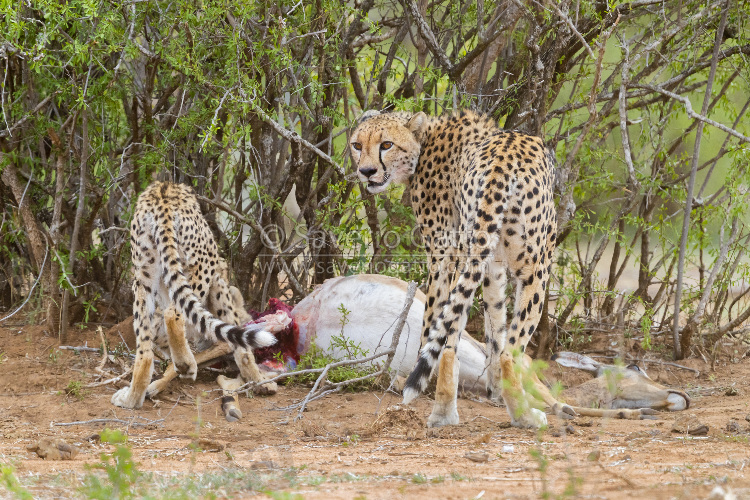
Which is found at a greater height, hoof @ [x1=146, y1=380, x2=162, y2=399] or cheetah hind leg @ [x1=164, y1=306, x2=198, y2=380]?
cheetah hind leg @ [x1=164, y1=306, x2=198, y2=380]

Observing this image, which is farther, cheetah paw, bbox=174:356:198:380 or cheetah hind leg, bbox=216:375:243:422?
cheetah paw, bbox=174:356:198:380

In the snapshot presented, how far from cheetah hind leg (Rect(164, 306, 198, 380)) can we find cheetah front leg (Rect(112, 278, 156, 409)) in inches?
5.1

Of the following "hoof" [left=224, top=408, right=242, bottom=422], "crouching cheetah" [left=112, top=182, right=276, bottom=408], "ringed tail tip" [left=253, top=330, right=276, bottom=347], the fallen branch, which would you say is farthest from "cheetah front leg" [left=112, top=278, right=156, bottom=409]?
"ringed tail tip" [left=253, top=330, right=276, bottom=347]

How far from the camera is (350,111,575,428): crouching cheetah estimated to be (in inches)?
161

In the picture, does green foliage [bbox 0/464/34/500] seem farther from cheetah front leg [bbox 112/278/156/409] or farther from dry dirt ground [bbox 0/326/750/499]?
cheetah front leg [bbox 112/278/156/409]

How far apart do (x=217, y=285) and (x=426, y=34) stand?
2477 millimetres

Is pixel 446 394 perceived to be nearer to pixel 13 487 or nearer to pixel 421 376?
pixel 421 376

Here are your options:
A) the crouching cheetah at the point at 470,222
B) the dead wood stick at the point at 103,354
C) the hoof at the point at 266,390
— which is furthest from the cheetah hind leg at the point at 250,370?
the crouching cheetah at the point at 470,222

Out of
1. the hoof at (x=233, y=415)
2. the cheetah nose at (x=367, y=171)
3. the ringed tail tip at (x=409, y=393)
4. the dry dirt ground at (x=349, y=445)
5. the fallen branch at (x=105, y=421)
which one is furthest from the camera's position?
the cheetah nose at (x=367, y=171)

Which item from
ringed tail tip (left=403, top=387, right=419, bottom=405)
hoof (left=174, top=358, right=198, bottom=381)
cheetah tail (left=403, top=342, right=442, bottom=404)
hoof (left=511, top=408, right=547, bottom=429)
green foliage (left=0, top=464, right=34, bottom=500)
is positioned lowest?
hoof (left=174, top=358, right=198, bottom=381)

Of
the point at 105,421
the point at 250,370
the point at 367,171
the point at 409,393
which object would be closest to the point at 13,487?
the point at 409,393

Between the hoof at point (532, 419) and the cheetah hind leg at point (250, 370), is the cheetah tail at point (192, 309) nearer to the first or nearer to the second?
the cheetah hind leg at point (250, 370)

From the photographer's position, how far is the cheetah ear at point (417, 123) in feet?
17.0

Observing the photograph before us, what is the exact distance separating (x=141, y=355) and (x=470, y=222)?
2.35 meters
